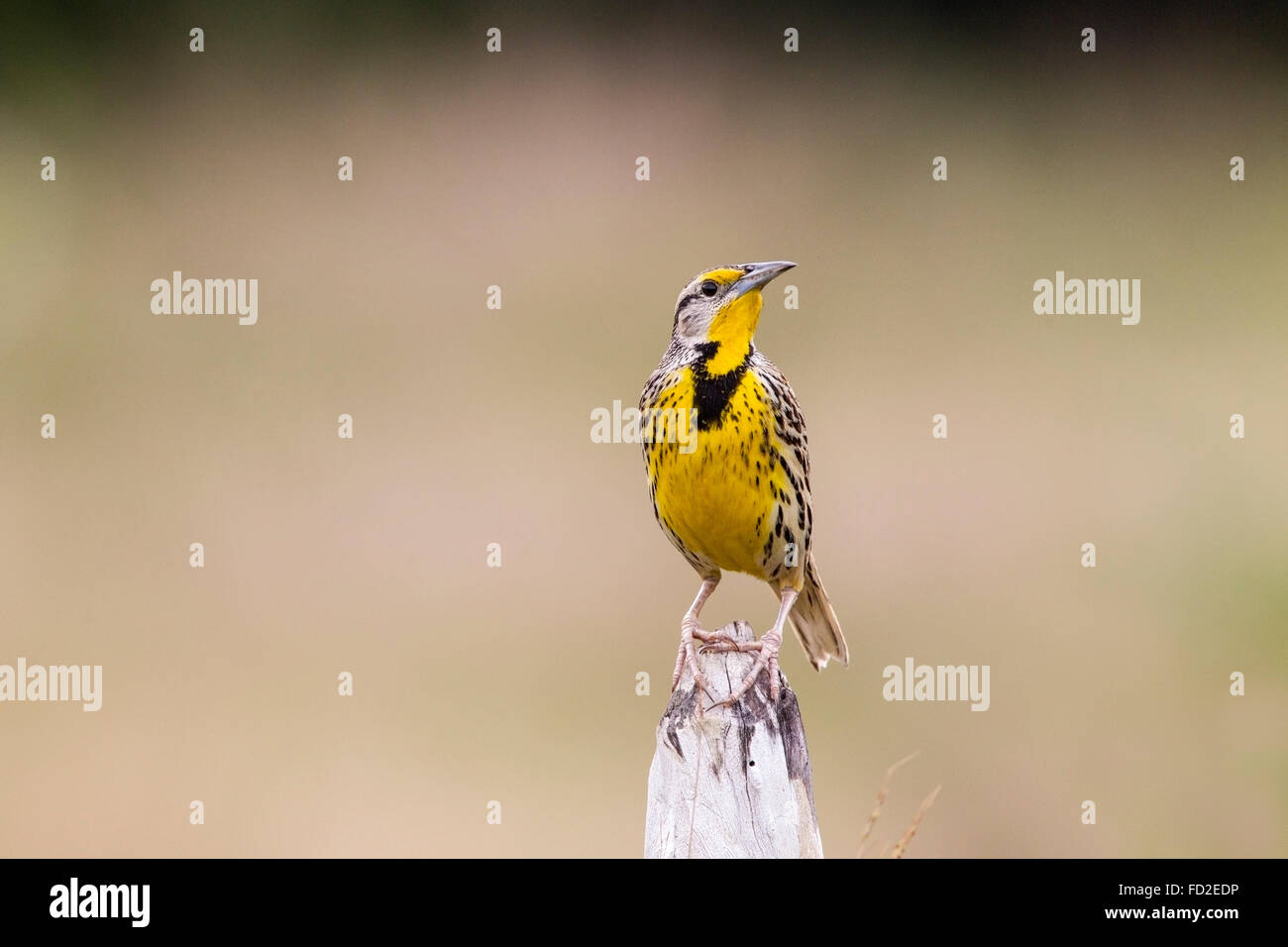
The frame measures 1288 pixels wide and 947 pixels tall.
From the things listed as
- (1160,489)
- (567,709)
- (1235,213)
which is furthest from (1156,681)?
(1235,213)

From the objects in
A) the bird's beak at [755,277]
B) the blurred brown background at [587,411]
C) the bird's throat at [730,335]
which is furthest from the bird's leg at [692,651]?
the blurred brown background at [587,411]

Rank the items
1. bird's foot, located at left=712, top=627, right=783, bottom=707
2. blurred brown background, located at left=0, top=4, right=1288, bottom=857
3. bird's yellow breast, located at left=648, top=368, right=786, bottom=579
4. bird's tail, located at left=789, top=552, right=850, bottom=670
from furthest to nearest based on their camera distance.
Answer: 1. blurred brown background, located at left=0, top=4, right=1288, bottom=857
2. bird's tail, located at left=789, top=552, right=850, bottom=670
3. bird's yellow breast, located at left=648, top=368, right=786, bottom=579
4. bird's foot, located at left=712, top=627, right=783, bottom=707

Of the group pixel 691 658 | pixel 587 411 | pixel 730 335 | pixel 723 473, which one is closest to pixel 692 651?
pixel 691 658

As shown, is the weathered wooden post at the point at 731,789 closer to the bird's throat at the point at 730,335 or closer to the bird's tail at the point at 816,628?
the bird's throat at the point at 730,335

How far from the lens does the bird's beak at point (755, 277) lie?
3.28 meters

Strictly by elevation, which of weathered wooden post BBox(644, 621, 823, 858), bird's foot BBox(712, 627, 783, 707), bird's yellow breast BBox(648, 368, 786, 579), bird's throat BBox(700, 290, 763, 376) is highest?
bird's throat BBox(700, 290, 763, 376)

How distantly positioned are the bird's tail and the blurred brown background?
5.82 ft

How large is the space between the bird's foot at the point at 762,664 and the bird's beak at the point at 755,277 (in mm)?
740

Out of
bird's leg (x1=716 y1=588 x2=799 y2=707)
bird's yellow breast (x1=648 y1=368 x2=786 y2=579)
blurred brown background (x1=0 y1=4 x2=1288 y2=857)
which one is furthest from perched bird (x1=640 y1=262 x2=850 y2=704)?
blurred brown background (x1=0 y1=4 x2=1288 y2=857)

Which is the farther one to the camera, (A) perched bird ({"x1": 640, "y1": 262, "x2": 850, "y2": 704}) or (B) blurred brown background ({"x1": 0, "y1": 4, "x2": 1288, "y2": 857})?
(B) blurred brown background ({"x1": 0, "y1": 4, "x2": 1288, "y2": 857})

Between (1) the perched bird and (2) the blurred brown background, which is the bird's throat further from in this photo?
(2) the blurred brown background

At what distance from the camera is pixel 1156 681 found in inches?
234

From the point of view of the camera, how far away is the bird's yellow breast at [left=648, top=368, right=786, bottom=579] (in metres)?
3.26

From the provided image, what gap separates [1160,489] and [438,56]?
5.07m
